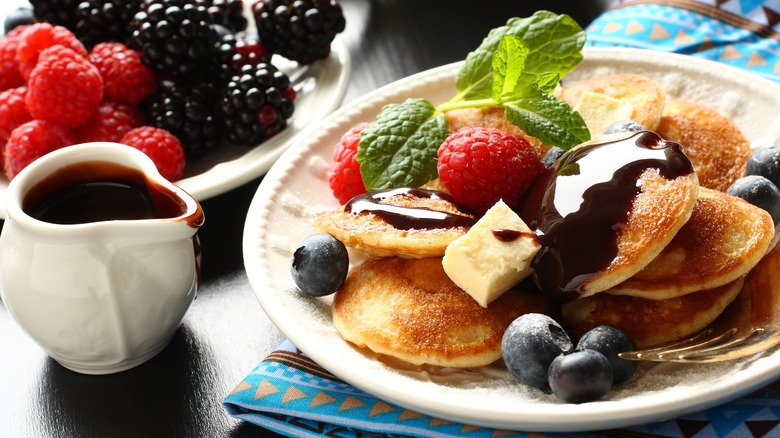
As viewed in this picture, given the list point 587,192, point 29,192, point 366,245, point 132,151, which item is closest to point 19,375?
point 29,192

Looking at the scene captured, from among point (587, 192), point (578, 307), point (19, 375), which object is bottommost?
point (19, 375)

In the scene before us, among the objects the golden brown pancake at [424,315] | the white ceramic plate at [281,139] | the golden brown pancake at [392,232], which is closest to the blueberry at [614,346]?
the golden brown pancake at [424,315]

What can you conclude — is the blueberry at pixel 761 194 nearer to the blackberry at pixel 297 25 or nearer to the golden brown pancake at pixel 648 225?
the golden brown pancake at pixel 648 225

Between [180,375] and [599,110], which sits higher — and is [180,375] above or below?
below

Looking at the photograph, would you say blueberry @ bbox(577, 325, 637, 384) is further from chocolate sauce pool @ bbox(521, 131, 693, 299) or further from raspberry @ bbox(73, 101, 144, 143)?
raspberry @ bbox(73, 101, 144, 143)

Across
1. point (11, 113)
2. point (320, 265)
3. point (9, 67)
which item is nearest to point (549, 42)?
point (320, 265)

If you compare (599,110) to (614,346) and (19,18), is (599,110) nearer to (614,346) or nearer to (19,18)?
(614,346)

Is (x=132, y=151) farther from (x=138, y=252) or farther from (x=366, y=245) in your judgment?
(x=366, y=245)
